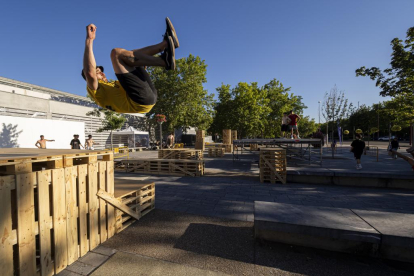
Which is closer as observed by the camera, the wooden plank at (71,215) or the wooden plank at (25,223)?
the wooden plank at (25,223)

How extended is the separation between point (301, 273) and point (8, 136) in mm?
18981

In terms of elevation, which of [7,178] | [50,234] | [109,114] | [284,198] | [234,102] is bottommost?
[284,198]

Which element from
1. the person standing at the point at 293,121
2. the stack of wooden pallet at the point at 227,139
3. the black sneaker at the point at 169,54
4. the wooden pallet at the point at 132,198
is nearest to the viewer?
the black sneaker at the point at 169,54

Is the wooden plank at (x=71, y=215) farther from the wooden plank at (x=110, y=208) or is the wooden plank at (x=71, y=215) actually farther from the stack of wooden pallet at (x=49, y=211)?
the wooden plank at (x=110, y=208)

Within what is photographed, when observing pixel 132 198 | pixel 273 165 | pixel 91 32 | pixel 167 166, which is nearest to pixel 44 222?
pixel 132 198

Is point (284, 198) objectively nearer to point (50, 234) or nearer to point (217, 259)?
point (217, 259)

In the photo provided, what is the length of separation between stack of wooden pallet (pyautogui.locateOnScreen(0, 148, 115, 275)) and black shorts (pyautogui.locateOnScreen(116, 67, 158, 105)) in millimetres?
1445

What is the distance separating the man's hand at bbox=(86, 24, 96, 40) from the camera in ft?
6.56

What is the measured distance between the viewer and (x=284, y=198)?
563cm

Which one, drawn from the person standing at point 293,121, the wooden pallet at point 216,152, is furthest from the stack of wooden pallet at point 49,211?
the wooden pallet at point 216,152

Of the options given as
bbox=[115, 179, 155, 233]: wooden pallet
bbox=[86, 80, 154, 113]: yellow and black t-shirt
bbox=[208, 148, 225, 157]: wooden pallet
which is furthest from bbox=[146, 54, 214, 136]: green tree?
bbox=[86, 80, 154, 113]: yellow and black t-shirt

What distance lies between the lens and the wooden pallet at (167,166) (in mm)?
9070

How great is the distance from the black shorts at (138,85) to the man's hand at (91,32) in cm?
54

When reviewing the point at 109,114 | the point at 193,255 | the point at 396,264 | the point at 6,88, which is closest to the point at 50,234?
the point at 193,255
